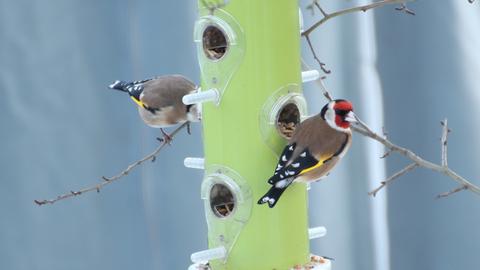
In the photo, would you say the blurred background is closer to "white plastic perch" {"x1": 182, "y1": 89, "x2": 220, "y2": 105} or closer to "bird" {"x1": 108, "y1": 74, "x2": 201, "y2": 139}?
"bird" {"x1": 108, "y1": 74, "x2": 201, "y2": 139}

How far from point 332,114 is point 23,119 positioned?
814 millimetres

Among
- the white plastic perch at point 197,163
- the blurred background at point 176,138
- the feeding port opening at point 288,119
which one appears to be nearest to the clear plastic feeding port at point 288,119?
the feeding port opening at point 288,119

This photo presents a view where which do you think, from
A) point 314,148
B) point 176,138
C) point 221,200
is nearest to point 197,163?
point 221,200

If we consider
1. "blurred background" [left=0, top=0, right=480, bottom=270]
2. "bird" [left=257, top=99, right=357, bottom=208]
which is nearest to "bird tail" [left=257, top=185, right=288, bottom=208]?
"bird" [left=257, top=99, right=357, bottom=208]

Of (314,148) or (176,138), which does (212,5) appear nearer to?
(314,148)

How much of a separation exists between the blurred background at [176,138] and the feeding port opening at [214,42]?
1.87 feet

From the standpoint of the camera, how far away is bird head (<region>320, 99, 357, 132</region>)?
0.84 m

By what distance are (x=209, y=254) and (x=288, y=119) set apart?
0.62 ft

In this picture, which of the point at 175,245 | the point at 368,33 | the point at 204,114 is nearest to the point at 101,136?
the point at 175,245

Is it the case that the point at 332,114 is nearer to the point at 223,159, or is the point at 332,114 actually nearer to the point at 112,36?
the point at 223,159

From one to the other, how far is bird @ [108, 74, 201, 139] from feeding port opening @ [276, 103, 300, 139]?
146 millimetres

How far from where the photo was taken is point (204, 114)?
872 mm

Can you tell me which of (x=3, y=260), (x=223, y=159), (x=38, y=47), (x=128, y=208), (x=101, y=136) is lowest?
(x=223, y=159)

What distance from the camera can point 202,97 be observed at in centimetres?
82
